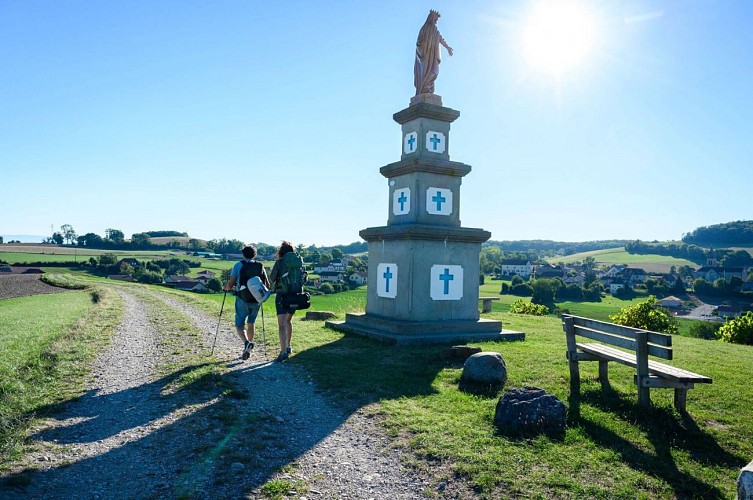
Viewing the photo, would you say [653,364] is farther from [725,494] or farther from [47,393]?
[47,393]

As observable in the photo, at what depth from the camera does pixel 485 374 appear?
8.08m


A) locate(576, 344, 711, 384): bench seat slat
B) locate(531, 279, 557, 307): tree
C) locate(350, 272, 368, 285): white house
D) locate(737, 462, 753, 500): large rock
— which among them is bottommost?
locate(531, 279, 557, 307): tree

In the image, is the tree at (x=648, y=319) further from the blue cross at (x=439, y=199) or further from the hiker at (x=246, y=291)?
the hiker at (x=246, y=291)

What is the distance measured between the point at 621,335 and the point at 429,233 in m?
6.41

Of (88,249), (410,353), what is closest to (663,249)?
(88,249)

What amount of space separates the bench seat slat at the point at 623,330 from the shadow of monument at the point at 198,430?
8.78 ft

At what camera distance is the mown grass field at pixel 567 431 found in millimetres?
4852

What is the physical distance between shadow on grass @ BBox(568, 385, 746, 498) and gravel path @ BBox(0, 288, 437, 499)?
7.81 ft

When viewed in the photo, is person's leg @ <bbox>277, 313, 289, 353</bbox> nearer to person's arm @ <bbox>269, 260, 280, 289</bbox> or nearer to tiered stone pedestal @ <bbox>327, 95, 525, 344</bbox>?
person's arm @ <bbox>269, 260, 280, 289</bbox>

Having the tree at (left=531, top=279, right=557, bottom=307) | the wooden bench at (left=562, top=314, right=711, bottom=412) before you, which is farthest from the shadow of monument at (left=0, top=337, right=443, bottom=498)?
the tree at (left=531, top=279, right=557, bottom=307)

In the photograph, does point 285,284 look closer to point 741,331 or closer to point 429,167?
point 429,167

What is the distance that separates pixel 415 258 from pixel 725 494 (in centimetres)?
892

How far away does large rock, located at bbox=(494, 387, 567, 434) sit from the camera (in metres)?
5.96

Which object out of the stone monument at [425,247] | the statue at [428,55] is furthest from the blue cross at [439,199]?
the statue at [428,55]
